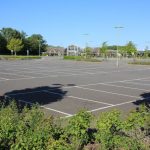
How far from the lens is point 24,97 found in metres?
15.2

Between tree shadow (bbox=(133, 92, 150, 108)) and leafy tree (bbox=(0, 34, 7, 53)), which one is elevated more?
leafy tree (bbox=(0, 34, 7, 53))

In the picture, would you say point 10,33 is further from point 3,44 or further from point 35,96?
point 35,96

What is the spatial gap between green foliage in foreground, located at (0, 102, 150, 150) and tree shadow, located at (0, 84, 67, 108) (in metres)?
6.79

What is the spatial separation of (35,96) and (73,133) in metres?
9.61

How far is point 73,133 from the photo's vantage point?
6.18 m

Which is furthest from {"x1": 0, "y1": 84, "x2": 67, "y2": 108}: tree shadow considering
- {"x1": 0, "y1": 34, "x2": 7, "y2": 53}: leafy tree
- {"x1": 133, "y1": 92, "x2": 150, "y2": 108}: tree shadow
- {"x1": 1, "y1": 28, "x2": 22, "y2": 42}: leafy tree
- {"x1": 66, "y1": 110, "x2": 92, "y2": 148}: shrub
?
{"x1": 1, "y1": 28, "x2": 22, "y2": 42}: leafy tree

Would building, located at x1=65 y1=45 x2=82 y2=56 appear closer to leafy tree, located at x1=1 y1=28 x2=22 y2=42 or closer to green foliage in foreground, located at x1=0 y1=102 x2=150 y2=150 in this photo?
leafy tree, located at x1=1 y1=28 x2=22 y2=42

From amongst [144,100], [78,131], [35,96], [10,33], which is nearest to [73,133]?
[78,131]

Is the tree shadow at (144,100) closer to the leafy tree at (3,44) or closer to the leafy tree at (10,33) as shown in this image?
the leafy tree at (3,44)

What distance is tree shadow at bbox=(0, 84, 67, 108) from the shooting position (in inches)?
550

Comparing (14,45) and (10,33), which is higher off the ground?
(10,33)

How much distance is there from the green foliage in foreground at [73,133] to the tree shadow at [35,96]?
6.79 meters

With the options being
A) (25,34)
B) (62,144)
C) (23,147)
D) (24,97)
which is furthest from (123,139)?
(25,34)

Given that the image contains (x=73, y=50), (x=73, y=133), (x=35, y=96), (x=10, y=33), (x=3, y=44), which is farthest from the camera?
(x=73, y=50)
